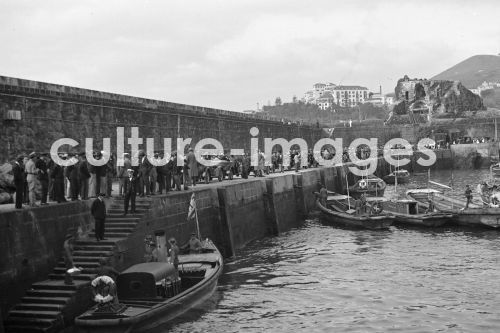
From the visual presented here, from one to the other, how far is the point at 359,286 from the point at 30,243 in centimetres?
1095

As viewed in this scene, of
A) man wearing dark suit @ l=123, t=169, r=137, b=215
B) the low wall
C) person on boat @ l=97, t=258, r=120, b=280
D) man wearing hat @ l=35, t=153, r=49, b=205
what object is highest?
man wearing hat @ l=35, t=153, r=49, b=205

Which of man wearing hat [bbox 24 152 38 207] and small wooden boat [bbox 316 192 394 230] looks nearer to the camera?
man wearing hat [bbox 24 152 38 207]

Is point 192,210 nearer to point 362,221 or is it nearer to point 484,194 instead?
point 362,221

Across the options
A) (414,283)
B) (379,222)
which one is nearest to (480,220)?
(379,222)

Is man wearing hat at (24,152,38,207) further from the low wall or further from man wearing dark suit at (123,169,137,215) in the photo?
man wearing dark suit at (123,169,137,215)

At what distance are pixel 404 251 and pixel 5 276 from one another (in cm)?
1744

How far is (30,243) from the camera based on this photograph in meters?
16.1

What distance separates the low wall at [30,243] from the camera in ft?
49.5

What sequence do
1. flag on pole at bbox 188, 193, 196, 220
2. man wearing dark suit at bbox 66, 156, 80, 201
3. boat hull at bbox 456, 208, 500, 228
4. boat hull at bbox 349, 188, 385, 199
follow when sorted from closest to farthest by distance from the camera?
man wearing dark suit at bbox 66, 156, 80, 201 < flag on pole at bbox 188, 193, 196, 220 < boat hull at bbox 456, 208, 500, 228 < boat hull at bbox 349, 188, 385, 199

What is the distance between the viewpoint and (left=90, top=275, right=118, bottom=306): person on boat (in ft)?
46.8

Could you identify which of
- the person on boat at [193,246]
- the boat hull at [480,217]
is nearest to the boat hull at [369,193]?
the boat hull at [480,217]

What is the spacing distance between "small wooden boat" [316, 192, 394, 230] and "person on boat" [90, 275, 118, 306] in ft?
65.8

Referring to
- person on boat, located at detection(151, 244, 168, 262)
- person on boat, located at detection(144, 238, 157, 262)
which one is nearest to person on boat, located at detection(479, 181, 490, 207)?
person on boat, located at detection(151, 244, 168, 262)

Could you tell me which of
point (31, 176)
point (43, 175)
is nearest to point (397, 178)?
point (43, 175)
